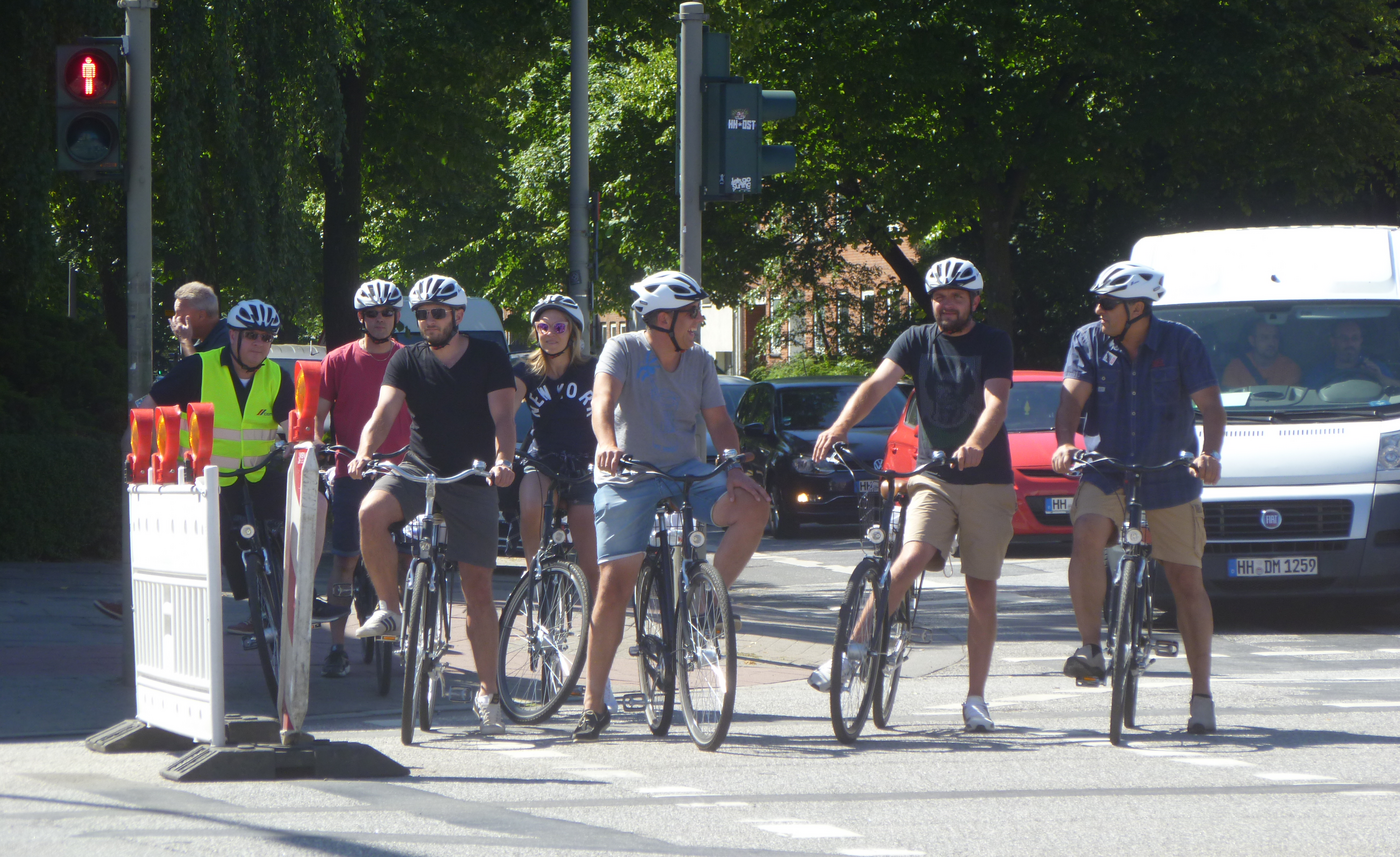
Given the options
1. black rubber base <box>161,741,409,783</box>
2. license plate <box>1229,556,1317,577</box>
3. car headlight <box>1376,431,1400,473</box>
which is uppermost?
car headlight <box>1376,431,1400,473</box>

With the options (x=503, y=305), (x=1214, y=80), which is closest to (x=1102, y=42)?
(x=1214, y=80)

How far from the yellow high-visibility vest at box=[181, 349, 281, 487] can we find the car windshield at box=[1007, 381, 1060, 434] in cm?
888

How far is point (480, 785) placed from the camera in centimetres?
611

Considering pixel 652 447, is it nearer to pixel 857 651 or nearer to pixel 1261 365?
pixel 857 651

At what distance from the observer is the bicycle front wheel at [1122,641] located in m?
6.81

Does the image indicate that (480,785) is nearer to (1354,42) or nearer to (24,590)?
(24,590)

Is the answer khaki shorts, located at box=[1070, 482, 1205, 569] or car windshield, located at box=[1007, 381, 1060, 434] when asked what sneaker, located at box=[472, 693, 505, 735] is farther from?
car windshield, located at box=[1007, 381, 1060, 434]

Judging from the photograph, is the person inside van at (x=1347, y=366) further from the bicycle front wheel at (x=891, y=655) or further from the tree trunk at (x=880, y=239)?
the tree trunk at (x=880, y=239)

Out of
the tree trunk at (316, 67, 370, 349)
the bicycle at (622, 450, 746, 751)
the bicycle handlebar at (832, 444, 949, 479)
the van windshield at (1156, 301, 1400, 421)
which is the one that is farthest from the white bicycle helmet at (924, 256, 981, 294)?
the tree trunk at (316, 67, 370, 349)

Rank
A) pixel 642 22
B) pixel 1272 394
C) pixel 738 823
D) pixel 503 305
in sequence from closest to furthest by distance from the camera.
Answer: pixel 738 823
pixel 1272 394
pixel 642 22
pixel 503 305

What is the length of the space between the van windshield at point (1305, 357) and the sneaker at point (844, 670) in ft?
16.6

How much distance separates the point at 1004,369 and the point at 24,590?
306 inches

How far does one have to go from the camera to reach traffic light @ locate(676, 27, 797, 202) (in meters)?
9.47

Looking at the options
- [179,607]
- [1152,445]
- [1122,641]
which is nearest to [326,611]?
[179,607]
